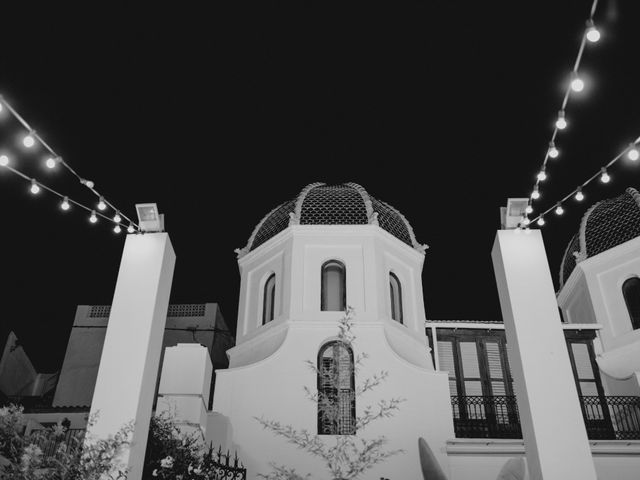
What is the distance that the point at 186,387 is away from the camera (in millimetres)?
12570

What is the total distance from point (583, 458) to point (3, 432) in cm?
570

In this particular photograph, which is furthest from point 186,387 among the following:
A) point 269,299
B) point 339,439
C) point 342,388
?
point 339,439

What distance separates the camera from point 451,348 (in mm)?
16750

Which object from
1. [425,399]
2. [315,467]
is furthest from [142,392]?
[425,399]

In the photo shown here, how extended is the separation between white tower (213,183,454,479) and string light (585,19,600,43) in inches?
382

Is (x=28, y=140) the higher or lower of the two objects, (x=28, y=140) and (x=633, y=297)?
the lower

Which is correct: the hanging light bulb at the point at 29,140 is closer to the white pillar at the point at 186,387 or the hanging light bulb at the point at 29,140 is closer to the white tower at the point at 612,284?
the white pillar at the point at 186,387

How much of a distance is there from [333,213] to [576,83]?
1128 cm

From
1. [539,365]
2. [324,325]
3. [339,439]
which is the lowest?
Result: [339,439]

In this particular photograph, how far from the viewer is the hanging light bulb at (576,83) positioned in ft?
21.1

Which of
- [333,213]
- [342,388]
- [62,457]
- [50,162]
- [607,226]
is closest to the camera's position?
[62,457]

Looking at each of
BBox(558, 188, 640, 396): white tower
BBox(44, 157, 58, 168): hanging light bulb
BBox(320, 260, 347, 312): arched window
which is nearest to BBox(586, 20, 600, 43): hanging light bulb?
BBox(44, 157, 58, 168): hanging light bulb

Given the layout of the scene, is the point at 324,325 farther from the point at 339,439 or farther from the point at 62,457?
the point at 62,457

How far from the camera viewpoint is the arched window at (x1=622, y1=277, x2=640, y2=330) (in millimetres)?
17062
